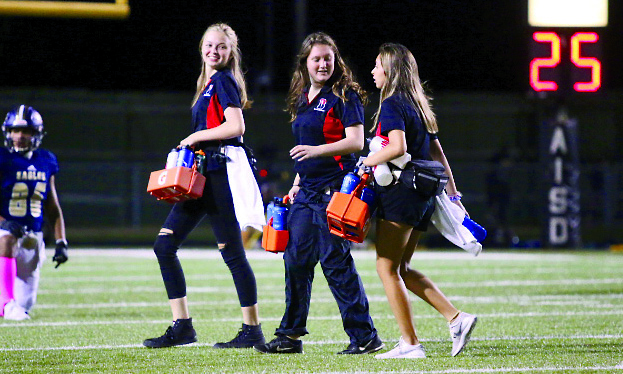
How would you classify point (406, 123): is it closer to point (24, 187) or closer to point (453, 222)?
point (453, 222)

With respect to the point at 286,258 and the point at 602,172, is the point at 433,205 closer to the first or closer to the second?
the point at 286,258

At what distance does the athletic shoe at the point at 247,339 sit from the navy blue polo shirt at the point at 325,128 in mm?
969

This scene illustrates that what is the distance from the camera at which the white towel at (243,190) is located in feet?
20.5

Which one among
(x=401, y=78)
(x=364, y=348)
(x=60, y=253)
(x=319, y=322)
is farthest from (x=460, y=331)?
(x=60, y=253)

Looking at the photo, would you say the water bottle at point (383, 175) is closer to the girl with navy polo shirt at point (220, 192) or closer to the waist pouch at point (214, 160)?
the girl with navy polo shirt at point (220, 192)

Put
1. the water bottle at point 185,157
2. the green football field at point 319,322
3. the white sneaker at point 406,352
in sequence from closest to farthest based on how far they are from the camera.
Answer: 1. the green football field at point 319,322
2. the white sneaker at point 406,352
3. the water bottle at point 185,157

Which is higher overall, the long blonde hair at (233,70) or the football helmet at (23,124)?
the long blonde hair at (233,70)

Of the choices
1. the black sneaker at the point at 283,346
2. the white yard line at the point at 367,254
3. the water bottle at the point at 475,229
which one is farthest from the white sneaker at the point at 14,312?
the white yard line at the point at 367,254

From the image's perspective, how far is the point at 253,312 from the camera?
256 inches

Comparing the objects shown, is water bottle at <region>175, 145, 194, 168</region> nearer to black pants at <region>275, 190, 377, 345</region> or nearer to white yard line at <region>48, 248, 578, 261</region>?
black pants at <region>275, 190, 377, 345</region>

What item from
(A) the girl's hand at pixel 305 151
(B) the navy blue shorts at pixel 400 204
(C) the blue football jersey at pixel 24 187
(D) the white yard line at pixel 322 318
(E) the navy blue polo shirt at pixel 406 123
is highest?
(E) the navy blue polo shirt at pixel 406 123

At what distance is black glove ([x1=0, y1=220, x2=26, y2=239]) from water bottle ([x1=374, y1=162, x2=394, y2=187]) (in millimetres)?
3578

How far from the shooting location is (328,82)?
6.17m

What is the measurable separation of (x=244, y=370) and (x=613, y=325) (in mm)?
3130
